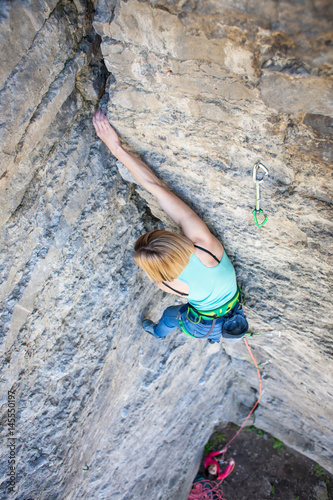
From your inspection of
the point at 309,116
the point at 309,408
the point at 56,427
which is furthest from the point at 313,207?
the point at 309,408

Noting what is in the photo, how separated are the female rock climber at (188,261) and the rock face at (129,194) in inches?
4.2

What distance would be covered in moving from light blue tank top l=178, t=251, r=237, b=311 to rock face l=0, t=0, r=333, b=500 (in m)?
0.25

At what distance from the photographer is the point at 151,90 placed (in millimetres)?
1729

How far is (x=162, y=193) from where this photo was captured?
208 cm

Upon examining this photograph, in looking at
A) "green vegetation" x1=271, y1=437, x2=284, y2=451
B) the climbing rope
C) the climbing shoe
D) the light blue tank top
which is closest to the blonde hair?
the light blue tank top

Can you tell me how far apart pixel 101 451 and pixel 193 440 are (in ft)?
6.22

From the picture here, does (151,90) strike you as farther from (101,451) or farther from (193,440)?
(193,440)

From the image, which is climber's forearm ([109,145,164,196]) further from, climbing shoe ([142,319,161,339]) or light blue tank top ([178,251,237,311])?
climbing shoe ([142,319,161,339])

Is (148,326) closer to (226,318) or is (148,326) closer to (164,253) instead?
(226,318)

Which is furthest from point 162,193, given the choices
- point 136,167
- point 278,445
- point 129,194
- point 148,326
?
point 278,445

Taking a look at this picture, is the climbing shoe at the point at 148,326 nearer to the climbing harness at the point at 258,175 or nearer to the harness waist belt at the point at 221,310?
the harness waist belt at the point at 221,310

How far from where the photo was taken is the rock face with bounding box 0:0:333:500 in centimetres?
138

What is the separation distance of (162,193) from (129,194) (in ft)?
1.35

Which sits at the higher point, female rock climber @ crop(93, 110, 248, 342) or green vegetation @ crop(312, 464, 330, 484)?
female rock climber @ crop(93, 110, 248, 342)
